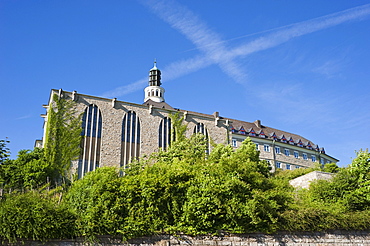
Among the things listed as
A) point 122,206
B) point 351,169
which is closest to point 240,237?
point 122,206

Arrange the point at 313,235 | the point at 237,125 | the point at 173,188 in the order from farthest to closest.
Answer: the point at 237,125 → the point at 313,235 → the point at 173,188

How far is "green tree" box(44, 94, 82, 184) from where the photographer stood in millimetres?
28641

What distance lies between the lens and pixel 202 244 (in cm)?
1378

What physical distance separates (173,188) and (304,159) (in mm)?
43686

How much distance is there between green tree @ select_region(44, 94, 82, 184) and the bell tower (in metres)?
33.0

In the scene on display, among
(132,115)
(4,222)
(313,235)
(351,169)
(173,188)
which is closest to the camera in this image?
(4,222)

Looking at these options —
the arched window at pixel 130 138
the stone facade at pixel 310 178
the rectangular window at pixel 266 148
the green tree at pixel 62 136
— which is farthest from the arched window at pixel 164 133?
the rectangular window at pixel 266 148

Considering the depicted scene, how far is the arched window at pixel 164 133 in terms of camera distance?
3394cm

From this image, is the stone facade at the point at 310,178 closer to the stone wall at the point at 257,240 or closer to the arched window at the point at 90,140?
the stone wall at the point at 257,240

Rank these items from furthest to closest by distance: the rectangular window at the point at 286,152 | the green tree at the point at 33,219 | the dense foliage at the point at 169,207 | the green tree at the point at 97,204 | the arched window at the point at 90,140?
the rectangular window at the point at 286,152 → the arched window at the point at 90,140 → the green tree at the point at 97,204 → the dense foliage at the point at 169,207 → the green tree at the point at 33,219

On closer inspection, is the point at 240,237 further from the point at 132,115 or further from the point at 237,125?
the point at 237,125

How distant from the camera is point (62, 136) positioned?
2989 centimetres

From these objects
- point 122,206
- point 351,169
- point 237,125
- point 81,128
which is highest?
point 237,125

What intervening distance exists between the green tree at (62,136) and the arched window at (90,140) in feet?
1.83
